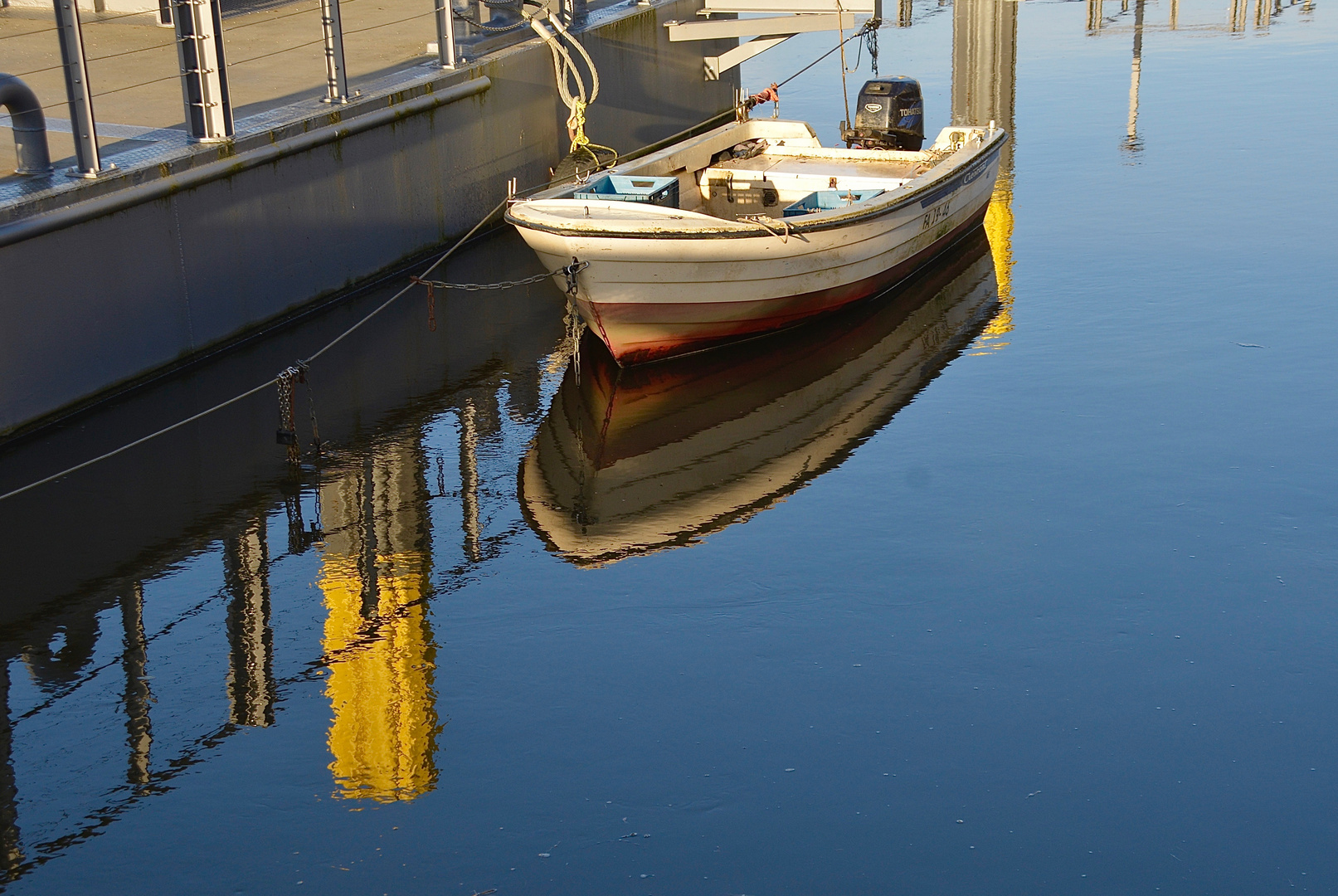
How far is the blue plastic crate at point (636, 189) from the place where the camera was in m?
12.0

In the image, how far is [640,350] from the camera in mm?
11383

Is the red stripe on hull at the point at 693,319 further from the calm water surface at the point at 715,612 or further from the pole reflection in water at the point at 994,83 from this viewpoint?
the pole reflection in water at the point at 994,83

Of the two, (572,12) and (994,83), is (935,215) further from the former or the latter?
(994,83)

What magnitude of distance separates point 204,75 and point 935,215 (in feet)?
21.9

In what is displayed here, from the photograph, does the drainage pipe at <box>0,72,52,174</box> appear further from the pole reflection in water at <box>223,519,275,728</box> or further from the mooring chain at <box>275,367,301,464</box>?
the pole reflection in water at <box>223,519,275,728</box>

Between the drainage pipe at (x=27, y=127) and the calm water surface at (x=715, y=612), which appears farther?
the drainage pipe at (x=27, y=127)

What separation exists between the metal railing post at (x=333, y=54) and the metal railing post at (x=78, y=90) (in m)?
3.08

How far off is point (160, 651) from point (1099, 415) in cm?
672

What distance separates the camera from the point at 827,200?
12.9 metres

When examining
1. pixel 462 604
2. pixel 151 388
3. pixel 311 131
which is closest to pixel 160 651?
pixel 462 604

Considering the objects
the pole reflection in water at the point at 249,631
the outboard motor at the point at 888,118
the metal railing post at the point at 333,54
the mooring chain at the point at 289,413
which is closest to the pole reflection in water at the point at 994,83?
the outboard motor at the point at 888,118

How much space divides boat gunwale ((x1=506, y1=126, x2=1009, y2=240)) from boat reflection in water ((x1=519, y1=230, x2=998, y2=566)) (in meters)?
1.11

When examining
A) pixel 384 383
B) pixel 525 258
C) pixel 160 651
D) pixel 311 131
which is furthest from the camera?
pixel 525 258

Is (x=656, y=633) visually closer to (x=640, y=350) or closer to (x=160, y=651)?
(x=160, y=651)
